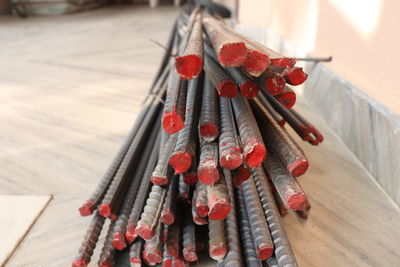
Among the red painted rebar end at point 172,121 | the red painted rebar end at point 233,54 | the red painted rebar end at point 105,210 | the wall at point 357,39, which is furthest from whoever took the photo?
the wall at point 357,39

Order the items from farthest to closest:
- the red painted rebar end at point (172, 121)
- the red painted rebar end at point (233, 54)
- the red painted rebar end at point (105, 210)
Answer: the red painted rebar end at point (105, 210) → the red painted rebar end at point (172, 121) → the red painted rebar end at point (233, 54)

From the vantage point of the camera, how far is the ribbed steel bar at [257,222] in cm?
73

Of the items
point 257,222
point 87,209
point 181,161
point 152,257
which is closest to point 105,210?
point 87,209

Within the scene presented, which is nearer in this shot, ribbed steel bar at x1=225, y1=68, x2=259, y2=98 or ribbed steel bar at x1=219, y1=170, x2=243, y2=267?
ribbed steel bar at x1=219, y1=170, x2=243, y2=267

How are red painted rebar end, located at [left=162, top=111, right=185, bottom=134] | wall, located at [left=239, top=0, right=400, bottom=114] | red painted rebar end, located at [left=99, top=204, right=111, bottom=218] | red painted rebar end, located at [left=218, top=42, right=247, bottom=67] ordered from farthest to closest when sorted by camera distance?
wall, located at [left=239, top=0, right=400, bottom=114] < red painted rebar end, located at [left=99, top=204, right=111, bottom=218] < red painted rebar end, located at [left=162, top=111, right=185, bottom=134] < red painted rebar end, located at [left=218, top=42, right=247, bottom=67]

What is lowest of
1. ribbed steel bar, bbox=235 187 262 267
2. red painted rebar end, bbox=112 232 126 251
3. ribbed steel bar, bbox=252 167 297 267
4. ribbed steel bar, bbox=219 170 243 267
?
red painted rebar end, bbox=112 232 126 251

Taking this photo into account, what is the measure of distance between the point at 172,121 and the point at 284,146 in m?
0.27

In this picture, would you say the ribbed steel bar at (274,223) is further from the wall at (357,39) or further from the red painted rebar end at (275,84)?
the wall at (357,39)

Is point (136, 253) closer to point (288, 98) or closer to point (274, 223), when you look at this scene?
point (274, 223)

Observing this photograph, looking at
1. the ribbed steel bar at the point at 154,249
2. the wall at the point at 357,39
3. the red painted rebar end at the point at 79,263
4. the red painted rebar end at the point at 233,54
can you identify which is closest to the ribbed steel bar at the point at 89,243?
the red painted rebar end at the point at 79,263

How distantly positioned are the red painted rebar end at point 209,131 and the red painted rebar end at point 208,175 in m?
0.10

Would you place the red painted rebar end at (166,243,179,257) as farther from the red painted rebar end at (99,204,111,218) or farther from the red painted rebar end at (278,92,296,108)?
the red painted rebar end at (278,92,296,108)

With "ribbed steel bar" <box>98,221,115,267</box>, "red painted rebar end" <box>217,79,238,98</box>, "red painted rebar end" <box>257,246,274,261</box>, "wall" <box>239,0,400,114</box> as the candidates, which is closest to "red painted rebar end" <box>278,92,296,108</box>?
"red painted rebar end" <box>217,79,238,98</box>

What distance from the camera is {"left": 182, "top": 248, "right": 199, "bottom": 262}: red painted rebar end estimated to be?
0.81 metres
